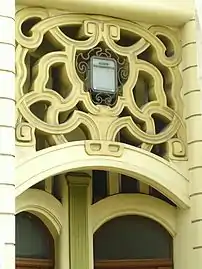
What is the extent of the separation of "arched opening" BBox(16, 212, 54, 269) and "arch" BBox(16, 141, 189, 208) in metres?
0.98

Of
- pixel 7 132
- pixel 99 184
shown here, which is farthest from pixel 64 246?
pixel 7 132

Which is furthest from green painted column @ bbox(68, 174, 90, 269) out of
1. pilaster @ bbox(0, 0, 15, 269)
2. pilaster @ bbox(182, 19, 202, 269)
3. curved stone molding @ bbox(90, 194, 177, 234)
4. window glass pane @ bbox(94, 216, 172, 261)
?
pilaster @ bbox(0, 0, 15, 269)

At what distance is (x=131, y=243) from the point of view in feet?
31.0

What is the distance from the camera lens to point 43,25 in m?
8.47

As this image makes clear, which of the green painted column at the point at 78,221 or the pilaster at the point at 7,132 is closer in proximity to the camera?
the pilaster at the point at 7,132

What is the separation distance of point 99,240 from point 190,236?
1155 mm

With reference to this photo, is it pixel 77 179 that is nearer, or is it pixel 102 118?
pixel 102 118

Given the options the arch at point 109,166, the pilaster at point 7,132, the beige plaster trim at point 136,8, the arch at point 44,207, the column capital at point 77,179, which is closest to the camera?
the pilaster at point 7,132

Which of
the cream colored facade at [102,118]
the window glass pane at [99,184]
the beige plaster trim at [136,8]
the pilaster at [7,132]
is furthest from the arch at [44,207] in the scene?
the beige plaster trim at [136,8]

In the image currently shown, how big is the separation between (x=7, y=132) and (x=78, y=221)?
1682mm

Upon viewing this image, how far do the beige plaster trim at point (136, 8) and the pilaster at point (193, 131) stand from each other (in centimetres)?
17

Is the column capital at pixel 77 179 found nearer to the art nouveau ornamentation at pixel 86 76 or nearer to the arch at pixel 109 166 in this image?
the art nouveau ornamentation at pixel 86 76

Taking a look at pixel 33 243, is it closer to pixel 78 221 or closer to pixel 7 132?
pixel 78 221

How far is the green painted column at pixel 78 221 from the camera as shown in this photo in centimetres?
891
